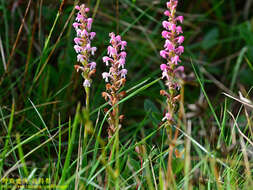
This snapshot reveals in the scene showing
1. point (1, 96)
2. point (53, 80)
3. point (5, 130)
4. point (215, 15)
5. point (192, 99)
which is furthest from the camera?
point (215, 15)

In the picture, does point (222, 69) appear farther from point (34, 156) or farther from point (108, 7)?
point (34, 156)

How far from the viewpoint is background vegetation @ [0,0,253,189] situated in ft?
5.32

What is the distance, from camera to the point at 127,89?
2090mm

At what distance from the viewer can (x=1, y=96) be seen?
2.13 metres

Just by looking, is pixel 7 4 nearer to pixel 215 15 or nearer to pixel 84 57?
pixel 84 57

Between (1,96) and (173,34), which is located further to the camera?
(1,96)

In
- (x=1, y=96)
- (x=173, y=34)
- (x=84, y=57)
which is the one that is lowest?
(x=1, y=96)

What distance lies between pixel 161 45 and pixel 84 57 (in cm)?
149

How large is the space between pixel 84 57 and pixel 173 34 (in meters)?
0.40

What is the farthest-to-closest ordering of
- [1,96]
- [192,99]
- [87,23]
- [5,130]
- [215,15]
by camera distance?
[215,15] < [192,99] < [1,96] < [5,130] < [87,23]

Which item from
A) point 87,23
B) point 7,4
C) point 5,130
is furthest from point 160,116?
point 7,4

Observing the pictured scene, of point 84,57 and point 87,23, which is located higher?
point 87,23

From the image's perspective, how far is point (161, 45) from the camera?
119 inches

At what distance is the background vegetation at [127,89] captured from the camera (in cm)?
162
